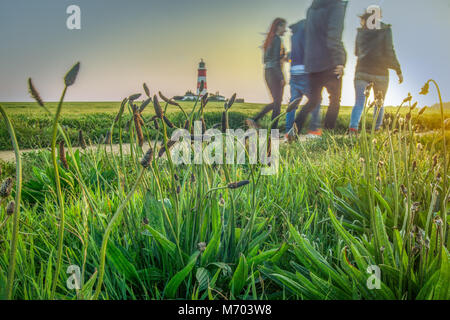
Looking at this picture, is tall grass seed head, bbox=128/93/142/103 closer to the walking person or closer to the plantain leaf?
the plantain leaf

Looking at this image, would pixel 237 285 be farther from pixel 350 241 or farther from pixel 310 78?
pixel 310 78

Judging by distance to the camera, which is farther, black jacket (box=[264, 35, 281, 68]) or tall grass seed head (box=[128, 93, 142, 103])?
black jacket (box=[264, 35, 281, 68])

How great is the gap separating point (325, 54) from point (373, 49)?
52 cm

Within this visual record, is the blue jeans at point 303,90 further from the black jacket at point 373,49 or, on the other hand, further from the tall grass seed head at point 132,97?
the tall grass seed head at point 132,97

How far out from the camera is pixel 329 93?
3.34 meters

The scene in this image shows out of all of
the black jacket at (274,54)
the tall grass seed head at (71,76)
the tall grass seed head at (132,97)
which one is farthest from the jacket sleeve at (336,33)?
the tall grass seed head at (71,76)

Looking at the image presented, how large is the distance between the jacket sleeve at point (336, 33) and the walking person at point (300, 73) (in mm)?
389

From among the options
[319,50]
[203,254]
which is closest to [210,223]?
[203,254]

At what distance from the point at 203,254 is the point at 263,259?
150mm

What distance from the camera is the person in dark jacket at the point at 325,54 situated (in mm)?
2920

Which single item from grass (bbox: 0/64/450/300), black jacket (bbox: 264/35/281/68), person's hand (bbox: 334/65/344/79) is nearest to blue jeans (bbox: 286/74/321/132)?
person's hand (bbox: 334/65/344/79)

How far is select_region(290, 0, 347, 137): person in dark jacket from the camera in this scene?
2920 mm

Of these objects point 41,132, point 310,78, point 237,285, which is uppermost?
point 310,78
